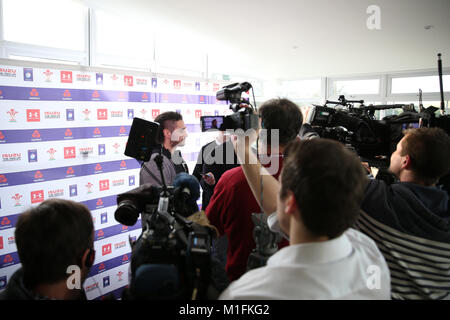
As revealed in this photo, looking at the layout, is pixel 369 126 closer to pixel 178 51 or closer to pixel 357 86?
pixel 178 51

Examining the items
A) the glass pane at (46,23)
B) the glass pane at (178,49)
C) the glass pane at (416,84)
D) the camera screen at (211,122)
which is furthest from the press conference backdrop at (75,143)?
the glass pane at (416,84)

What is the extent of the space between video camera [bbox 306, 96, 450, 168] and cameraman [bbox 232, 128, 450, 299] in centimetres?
93

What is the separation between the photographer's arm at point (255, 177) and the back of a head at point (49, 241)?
535 millimetres

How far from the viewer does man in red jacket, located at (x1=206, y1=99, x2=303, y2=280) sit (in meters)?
1.17

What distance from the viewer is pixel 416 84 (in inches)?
294

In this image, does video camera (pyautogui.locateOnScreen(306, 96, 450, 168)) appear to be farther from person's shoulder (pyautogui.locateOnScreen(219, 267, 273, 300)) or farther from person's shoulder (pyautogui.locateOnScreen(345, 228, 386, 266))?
person's shoulder (pyautogui.locateOnScreen(219, 267, 273, 300))

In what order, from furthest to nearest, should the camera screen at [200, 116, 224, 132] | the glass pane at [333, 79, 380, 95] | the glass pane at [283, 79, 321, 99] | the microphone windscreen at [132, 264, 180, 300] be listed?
the glass pane at [283, 79, 321, 99]
the glass pane at [333, 79, 380, 95]
the camera screen at [200, 116, 224, 132]
the microphone windscreen at [132, 264, 180, 300]

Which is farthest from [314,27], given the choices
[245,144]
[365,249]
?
[365,249]

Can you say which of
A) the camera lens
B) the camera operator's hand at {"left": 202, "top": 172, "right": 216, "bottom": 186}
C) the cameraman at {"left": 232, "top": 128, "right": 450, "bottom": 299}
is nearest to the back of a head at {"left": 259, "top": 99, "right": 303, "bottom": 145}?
the cameraman at {"left": 232, "top": 128, "right": 450, "bottom": 299}

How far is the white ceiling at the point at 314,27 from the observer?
11.8 ft

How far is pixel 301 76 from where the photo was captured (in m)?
8.55

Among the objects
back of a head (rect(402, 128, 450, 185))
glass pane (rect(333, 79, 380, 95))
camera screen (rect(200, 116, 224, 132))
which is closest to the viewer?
back of a head (rect(402, 128, 450, 185))

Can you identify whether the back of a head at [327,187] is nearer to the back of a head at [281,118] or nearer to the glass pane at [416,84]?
the back of a head at [281,118]

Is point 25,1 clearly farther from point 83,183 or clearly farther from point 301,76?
point 301,76
